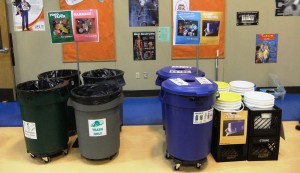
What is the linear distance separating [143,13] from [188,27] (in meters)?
1.70

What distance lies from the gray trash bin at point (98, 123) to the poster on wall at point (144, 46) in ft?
6.64

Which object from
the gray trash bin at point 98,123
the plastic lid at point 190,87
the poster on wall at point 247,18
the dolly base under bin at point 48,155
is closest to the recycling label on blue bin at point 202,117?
the plastic lid at point 190,87

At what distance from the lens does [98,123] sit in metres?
2.57

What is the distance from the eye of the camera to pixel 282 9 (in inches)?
181

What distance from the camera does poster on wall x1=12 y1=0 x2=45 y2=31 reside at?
4516 mm

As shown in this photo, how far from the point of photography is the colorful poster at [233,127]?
103 inches

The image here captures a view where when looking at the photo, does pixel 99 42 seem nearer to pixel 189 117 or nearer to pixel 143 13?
pixel 143 13

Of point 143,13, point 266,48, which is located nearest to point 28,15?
point 143,13

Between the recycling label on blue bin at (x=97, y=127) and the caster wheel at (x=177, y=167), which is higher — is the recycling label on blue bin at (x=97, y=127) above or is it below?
above

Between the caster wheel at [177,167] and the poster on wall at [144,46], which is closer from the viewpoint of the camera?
the caster wheel at [177,167]

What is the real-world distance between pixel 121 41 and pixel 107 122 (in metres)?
2.33

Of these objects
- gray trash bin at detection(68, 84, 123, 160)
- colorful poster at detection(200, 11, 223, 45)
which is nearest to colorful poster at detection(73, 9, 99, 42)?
Answer: gray trash bin at detection(68, 84, 123, 160)

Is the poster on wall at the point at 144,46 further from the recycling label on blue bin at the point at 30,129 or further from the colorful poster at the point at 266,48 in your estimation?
the recycling label on blue bin at the point at 30,129

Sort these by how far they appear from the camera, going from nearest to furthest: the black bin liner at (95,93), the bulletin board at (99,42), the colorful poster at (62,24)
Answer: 1. the black bin liner at (95,93)
2. the colorful poster at (62,24)
3. the bulletin board at (99,42)
